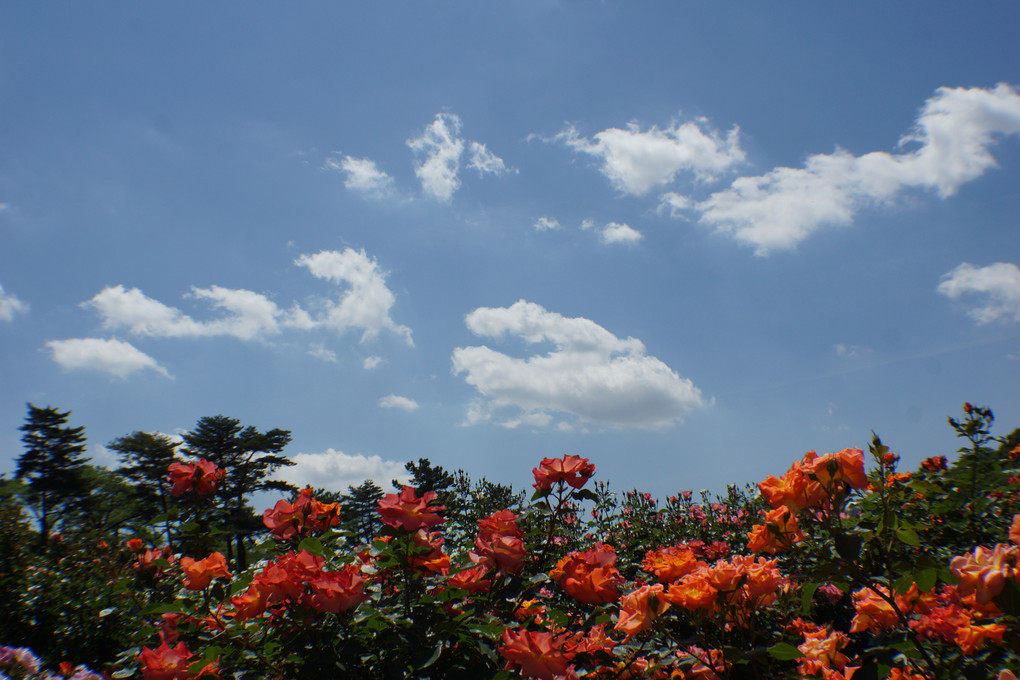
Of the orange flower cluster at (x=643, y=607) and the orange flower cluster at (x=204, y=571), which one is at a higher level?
the orange flower cluster at (x=204, y=571)

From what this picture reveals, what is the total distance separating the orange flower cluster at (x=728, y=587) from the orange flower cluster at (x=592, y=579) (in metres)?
0.30

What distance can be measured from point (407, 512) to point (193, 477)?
1505 mm

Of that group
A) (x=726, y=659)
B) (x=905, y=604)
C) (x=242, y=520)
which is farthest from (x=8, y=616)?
(x=242, y=520)

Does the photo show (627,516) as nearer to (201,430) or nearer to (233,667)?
(233,667)

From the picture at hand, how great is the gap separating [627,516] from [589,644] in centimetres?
405

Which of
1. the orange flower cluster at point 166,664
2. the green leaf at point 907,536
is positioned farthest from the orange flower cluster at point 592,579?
the orange flower cluster at point 166,664

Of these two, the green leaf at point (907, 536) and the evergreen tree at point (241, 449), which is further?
the evergreen tree at point (241, 449)

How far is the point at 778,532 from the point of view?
170cm

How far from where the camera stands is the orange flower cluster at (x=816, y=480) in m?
1.52

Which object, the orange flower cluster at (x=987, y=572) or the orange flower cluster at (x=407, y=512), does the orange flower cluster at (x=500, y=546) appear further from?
the orange flower cluster at (x=987, y=572)

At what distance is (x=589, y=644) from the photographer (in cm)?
187

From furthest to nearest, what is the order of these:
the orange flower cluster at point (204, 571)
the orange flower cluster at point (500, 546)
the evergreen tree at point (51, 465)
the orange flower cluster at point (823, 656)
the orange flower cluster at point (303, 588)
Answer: the evergreen tree at point (51, 465) → the orange flower cluster at point (204, 571) → the orange flower cluster at point (500, 546) → the orange flower cluster at point (823, 656) → the orange flower cluster at point (303, 588)

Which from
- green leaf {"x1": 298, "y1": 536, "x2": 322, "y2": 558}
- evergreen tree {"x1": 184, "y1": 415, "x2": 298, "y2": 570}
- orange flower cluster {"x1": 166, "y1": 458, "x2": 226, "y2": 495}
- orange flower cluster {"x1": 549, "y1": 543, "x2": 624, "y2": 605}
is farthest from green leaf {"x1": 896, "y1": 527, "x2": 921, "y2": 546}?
evergreen tree {"x1": 184, "y1": 415, "x2": 298, "y2": 570}

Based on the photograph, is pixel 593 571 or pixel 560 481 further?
pixel 560 481
